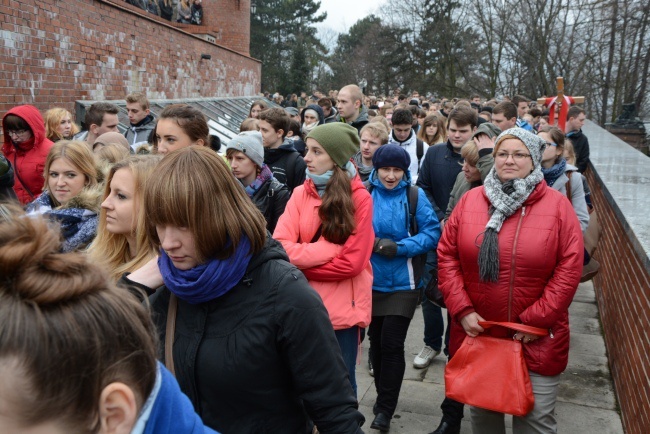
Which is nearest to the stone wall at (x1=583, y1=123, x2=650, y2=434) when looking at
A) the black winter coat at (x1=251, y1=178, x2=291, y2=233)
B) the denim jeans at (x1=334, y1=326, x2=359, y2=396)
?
the denim jeans at (x1=334, y1=326, x2=359, y2=396)

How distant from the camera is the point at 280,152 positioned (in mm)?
5777

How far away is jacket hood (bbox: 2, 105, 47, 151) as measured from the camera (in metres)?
5.90

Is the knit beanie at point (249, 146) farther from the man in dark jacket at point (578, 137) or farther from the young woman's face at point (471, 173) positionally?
the man in dark jacket at point (578, 137)

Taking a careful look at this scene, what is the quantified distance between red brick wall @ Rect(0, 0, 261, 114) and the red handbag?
23.7 feet

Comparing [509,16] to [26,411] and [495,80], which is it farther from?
[26,411]

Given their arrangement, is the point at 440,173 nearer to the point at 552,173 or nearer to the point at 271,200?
the point at 552,173

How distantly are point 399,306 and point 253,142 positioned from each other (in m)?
1.54

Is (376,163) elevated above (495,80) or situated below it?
below

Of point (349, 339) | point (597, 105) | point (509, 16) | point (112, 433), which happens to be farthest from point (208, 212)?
point (509, 16)

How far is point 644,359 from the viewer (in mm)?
3832

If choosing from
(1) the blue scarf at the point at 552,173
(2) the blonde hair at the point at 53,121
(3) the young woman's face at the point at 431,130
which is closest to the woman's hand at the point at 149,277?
(1) the blue scarf at the point at 552,173

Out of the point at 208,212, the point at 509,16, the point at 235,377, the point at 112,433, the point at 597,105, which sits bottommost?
the point at 235,377

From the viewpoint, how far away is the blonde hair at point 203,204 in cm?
199

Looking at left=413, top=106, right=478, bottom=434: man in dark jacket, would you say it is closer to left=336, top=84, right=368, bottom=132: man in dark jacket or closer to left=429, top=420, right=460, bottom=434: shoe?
left=429, top=420, right=460, bottom=434: shoe
